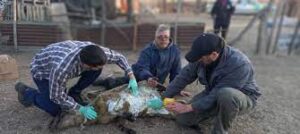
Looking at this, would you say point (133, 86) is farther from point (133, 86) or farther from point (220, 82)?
point (220, 82)

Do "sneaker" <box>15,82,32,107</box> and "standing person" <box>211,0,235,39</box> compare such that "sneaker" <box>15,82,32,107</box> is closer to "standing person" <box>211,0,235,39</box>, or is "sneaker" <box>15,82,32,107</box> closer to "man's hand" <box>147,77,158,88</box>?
"man's hand" <box>147,77,158,88</box>

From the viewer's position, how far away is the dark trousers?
405 cm

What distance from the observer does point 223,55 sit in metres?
4.17

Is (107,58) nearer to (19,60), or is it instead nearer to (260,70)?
(19,60)

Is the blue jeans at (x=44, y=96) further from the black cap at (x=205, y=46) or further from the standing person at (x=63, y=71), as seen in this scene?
the black cap at (x=205, y=46)

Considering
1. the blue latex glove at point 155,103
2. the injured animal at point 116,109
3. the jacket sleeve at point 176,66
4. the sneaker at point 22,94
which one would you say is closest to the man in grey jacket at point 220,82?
the blue latex glove at point 155,103

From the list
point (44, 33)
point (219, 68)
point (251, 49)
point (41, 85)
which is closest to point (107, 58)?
point (41, 85)

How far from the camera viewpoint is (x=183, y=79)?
4.64 m

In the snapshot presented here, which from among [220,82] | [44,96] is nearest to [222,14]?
[220,82]

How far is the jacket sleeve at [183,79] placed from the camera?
4.55 meters

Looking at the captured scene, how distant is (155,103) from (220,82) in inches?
31.2

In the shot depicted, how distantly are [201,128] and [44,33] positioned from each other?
4.12 metres

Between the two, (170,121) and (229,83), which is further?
(170,121)

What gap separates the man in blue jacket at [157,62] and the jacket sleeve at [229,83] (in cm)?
125
